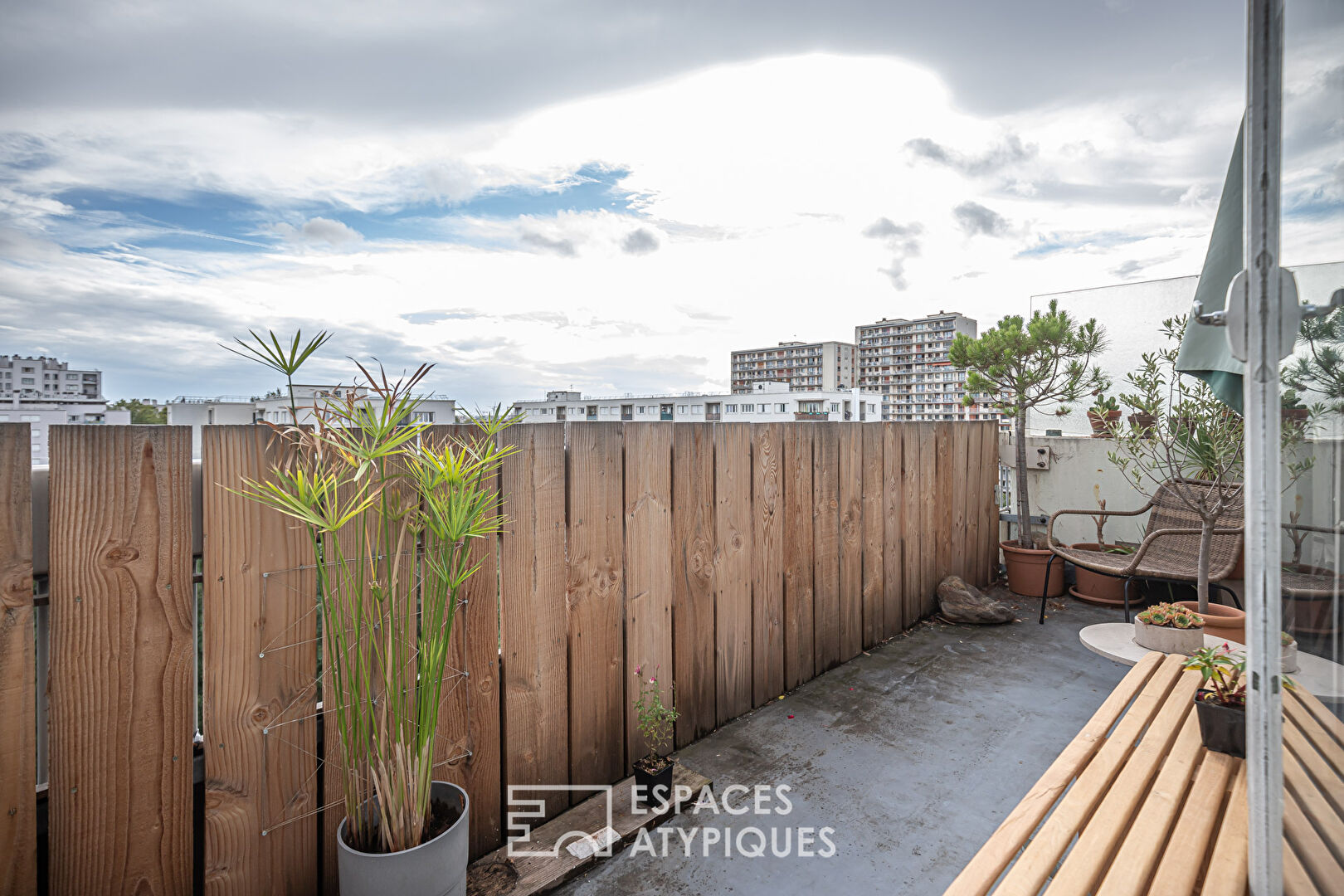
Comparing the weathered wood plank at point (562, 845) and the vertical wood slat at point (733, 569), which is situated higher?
the vertical wood slat at point (733, 569)

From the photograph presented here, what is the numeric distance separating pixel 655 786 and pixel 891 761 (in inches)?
39.7

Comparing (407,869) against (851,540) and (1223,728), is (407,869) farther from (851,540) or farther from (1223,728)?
(851,540)

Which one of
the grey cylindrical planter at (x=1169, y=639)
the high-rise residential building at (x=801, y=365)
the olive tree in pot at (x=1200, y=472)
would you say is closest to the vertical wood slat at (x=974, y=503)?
the olive tree in pot at (x=1200, y=472)

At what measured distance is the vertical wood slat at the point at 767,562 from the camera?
2982 mm

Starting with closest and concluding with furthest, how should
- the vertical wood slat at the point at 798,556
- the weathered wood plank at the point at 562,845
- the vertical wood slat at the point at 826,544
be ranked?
the weathered wood plank at the point at 562,845
the vertical wood slat at the point at 798,556
the vertical wood slat at the point at 826,544

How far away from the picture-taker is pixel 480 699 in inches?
76.7

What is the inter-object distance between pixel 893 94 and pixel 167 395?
389 cm

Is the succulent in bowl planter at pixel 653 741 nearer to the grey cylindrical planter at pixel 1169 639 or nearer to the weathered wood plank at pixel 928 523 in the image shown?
the weathered wood plank at pixel 928 523

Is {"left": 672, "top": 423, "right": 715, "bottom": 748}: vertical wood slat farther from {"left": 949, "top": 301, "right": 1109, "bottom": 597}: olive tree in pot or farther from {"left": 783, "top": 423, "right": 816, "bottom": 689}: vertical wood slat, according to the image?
{"left": 949, "top": 301, "right": 1109, "bottom": 597}: olive tree in pot

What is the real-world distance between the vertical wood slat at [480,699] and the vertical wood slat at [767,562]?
1.38 metres

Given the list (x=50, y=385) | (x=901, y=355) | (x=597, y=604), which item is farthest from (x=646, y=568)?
(x=901, y=355)

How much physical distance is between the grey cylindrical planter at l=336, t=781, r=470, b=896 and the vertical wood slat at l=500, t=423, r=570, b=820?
49 cm

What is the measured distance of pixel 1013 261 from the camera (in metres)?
7.20

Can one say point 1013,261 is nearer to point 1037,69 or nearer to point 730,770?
point 1037,69
